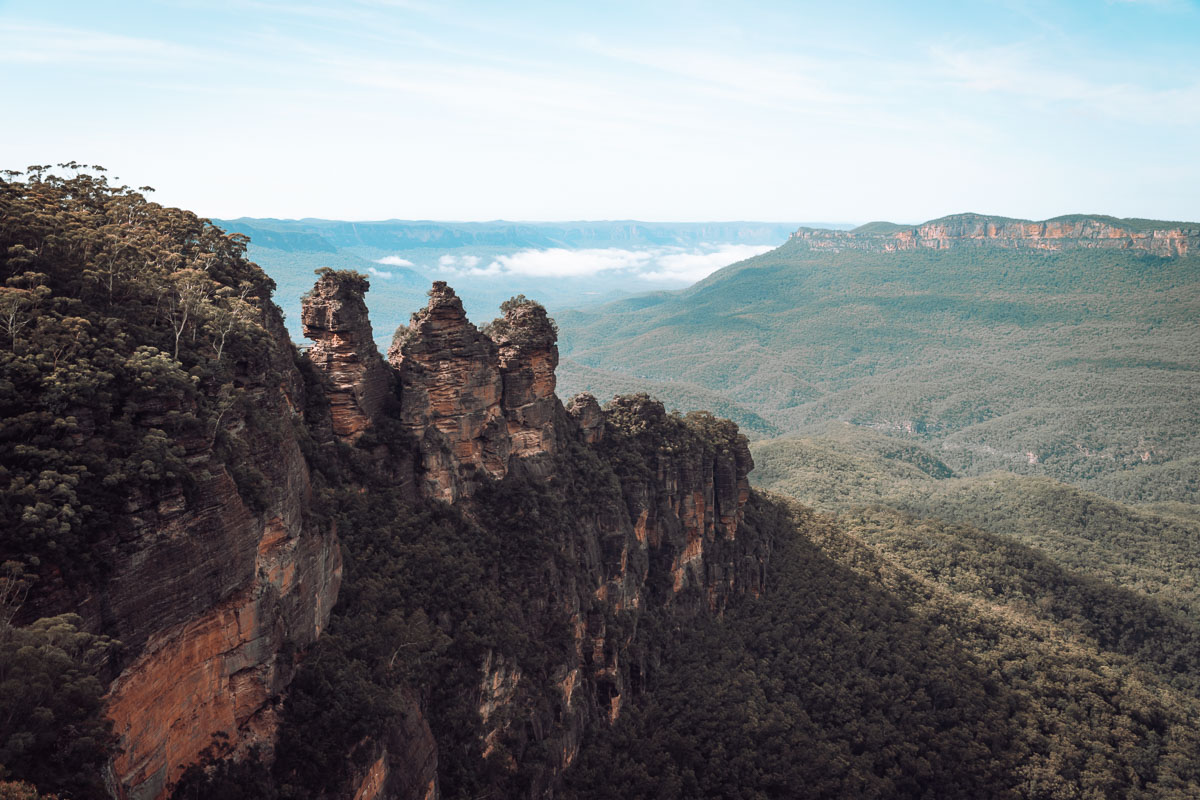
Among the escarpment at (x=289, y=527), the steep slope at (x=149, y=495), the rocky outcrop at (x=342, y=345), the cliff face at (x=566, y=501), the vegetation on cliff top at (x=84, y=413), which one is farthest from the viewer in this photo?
the cliff face at (x=566, y=501)

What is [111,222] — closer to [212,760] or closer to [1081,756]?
[212,760]

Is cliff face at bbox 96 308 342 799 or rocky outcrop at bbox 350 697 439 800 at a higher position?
cliff face at bbox 96 308 342 799

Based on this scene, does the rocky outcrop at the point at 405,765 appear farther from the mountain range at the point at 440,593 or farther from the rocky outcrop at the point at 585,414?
the rocky outcrop at the point at 585,414

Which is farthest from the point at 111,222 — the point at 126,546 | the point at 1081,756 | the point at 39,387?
the point at 1081,756

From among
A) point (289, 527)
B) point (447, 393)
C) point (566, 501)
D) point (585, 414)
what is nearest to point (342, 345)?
point (447, 393)

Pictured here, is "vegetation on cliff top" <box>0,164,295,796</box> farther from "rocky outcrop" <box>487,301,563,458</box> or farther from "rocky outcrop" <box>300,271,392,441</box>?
"rocky outcrop" <box>487,301,563,458</box>

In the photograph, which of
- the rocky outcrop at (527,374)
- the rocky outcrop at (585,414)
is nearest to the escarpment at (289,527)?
the rocky outcrop at (527,374)

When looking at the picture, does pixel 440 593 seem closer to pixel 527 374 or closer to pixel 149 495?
pixel 527 374

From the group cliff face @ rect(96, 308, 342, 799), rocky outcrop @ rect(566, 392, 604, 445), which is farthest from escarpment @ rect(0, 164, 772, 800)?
rocky outcrop @ rect(566, 392, 604, 445)

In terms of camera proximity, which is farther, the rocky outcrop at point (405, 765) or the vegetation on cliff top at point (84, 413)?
the rocky outcrop at point (405, 765)
